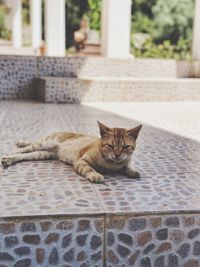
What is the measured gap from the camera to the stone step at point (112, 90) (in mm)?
5016

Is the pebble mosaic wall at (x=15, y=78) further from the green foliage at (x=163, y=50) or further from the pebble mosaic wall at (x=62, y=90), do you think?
the green foliage at (x=163, y=50)

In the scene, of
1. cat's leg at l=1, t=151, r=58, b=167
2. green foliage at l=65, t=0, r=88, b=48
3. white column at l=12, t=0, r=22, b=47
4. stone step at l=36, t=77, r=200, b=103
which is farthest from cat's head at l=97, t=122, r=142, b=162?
green foliage at l=65, t=0, r=88, b=48

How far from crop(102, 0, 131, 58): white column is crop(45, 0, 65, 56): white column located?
1334mm

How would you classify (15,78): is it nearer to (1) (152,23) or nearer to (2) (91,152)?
(2) (91,152)

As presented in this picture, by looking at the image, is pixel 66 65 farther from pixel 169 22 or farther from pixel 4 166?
pixel 169 22

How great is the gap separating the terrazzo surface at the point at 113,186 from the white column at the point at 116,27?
365 centimetres

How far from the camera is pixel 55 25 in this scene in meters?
7.73

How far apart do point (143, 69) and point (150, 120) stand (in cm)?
218

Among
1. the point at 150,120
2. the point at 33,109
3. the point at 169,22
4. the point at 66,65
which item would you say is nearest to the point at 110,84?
the point at 66,65

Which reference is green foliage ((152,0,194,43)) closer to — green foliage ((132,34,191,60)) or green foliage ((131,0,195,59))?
green foliage ((131,0,195,59))

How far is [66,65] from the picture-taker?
18.5 feet

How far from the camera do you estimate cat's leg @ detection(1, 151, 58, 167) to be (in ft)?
7.17

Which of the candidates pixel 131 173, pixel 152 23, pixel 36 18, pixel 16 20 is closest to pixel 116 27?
pixel 131 173

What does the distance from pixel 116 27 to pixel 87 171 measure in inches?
187
